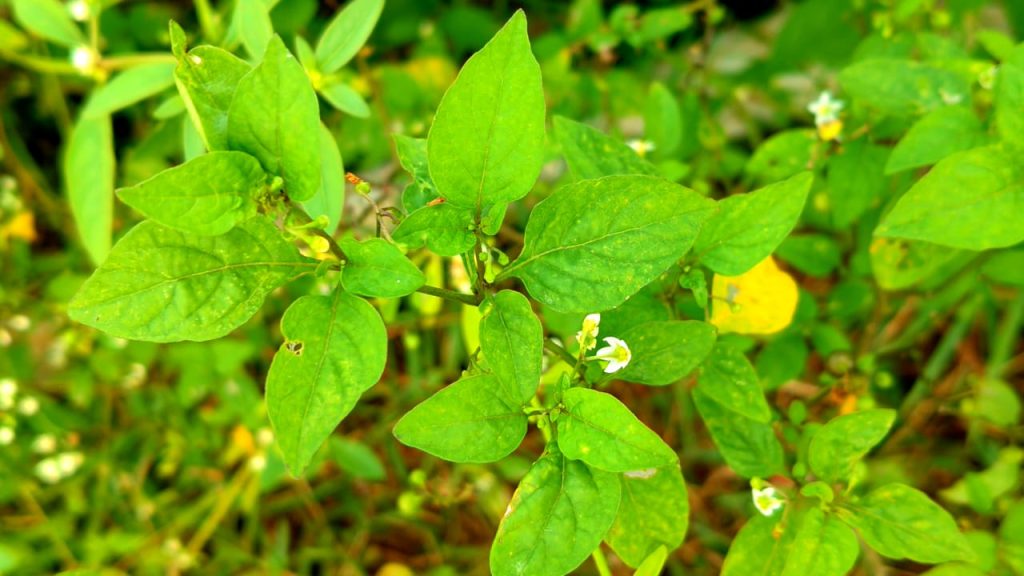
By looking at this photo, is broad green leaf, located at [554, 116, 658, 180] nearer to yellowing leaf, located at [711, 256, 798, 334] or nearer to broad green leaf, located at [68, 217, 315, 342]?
yellowing leaf, located at [711, 256, 798, 334]

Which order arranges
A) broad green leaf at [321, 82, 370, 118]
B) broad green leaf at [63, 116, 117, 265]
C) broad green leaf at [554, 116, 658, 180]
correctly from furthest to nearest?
broad green leaf at [63, 116, 117, 265] < broad green leaf at [321, 82, 370, 118] < broad green leaf at [554, 116, 658, 180]

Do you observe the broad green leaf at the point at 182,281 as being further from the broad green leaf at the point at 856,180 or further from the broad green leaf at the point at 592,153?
the broad green leaf at the point at 856,180

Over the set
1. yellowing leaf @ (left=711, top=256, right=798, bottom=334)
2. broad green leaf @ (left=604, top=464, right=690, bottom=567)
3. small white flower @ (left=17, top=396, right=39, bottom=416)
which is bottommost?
small white flower @ (left=17, top=396, right=39, bottom=416)

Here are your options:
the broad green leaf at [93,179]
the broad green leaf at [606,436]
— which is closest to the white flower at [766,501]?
the broad green leaf at [606,436]

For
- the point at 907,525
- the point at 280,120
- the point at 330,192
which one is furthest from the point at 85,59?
the point at 907,525

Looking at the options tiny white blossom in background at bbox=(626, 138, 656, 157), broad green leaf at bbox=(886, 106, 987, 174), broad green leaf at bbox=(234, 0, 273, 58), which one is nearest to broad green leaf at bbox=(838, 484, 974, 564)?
broad green leaf at bbox=(886, 106, 987, 174)

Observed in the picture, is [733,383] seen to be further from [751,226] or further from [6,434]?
[6,434]

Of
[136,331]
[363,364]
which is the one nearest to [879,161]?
[363,364]

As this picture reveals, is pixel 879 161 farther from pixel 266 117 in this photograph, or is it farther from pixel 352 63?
pixel 352 63
